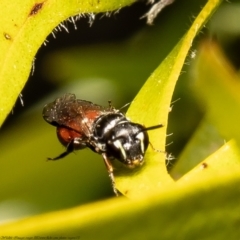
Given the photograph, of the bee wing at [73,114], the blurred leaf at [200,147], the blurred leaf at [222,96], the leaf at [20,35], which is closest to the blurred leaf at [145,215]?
the blurred leaf at [222,96]

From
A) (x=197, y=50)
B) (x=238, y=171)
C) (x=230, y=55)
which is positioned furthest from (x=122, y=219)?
(x=230, y=55)

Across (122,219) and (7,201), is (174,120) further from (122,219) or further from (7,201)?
(122,219)

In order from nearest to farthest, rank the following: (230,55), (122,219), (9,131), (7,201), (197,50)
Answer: (122,219) → (197,50) → (7,201) → (230,55) → (9,131)

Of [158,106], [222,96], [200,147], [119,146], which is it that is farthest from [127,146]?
[222,96]

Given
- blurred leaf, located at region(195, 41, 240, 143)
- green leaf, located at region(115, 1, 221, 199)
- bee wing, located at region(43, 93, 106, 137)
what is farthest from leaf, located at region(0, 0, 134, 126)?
bee wing, located at region(43, 93, 106, 137)

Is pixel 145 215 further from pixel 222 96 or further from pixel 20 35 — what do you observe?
pixel 20 35

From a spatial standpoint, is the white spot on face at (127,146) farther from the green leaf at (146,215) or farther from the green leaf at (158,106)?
the green leaf at (146,215)

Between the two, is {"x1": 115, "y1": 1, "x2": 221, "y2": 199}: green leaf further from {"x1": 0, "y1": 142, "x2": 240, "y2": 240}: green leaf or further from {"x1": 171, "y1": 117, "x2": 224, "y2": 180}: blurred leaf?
{"x1": 0, "y1": 142, "x2": 240, "y2": 240}: green leaf

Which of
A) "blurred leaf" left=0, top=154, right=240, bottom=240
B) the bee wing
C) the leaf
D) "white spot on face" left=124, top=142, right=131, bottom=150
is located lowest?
"white spot on face" left=124, top=142, right=131, bottom=150
